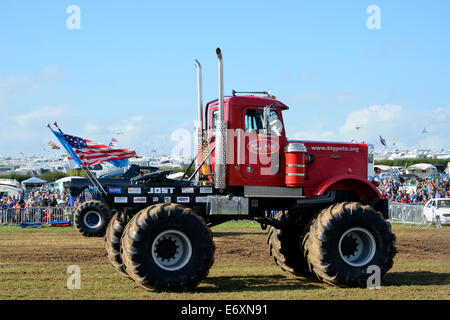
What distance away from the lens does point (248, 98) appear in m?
9.87

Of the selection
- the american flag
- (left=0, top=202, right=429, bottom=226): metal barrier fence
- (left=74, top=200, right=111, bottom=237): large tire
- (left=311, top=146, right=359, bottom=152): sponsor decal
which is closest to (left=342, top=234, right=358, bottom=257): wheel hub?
(left=311, top=146, right=359, bottom=152): sponsor decal

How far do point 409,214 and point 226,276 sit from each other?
1744 centimetres

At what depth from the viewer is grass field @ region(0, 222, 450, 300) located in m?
8.91

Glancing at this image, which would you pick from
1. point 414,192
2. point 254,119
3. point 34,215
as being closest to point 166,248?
point 254,119

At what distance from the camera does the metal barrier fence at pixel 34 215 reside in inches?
1028

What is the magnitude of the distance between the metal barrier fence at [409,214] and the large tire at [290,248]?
16.5 m

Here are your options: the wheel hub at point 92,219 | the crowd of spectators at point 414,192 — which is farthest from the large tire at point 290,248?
the crowd of spectators at point 414,192

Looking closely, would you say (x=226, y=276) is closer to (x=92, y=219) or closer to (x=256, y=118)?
(x=256, y=118)

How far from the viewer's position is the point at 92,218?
69.1 ft

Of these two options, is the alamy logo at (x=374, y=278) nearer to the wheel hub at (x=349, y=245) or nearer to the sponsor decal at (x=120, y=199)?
the wheel hub at (x=349, y=245)

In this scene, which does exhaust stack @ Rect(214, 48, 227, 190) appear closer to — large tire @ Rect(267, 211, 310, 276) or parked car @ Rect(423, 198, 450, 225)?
large tire @ Rect(267, 211, 310, 276)

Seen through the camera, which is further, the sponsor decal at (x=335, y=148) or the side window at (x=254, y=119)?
the sponsor decal at (x=335, y=148)
